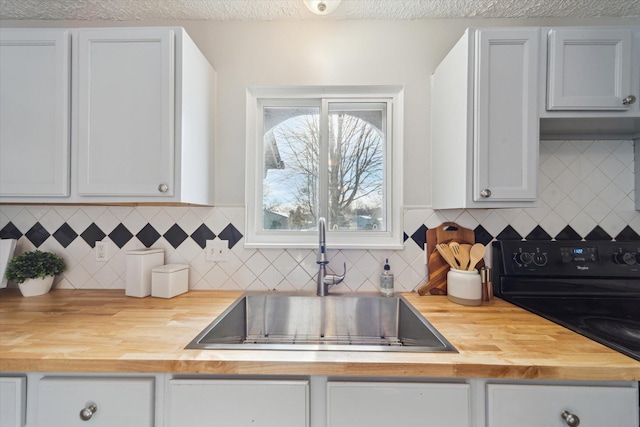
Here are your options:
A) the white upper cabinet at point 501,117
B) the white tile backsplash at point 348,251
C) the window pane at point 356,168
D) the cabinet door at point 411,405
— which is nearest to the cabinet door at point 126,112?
the white tile backsplash at point 348,251

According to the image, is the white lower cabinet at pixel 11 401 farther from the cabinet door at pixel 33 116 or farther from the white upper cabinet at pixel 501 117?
the white upper cabinet at pixel 501 117

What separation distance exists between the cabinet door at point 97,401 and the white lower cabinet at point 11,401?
0.05 meters

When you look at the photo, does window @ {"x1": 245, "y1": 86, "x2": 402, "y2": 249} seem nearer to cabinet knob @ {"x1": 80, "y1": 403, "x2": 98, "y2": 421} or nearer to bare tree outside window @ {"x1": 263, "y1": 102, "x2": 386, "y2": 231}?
bare tree outside window @ {"x1": 263, "y1": 102, "x2": 386, "y2": 231}

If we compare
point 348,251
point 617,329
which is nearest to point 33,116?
point 348,251

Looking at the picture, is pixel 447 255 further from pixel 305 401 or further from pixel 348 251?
pixel 305 401

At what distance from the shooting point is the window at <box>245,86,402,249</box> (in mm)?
1601

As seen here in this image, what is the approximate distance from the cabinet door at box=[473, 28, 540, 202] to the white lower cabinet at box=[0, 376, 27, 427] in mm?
Result: 1702

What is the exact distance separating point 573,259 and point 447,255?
642mm

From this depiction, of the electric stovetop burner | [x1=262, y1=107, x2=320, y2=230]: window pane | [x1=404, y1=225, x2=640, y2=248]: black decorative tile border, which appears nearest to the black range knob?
[x1=404, y1=225, x2=640, y2=248]: black decorative tile border

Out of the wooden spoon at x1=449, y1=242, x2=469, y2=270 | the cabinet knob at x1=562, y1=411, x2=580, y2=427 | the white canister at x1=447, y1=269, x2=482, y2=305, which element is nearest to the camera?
the cabinet knob at x1=562, y1=411, x2=580, y2=427

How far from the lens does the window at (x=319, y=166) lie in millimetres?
1601

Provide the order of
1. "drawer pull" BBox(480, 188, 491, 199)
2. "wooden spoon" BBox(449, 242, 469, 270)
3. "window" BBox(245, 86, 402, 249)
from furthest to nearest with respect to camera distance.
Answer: "window" BBox(245, 86, 402, 249)
"wooden spoon" BBox(449, 242, 469, 270)
"drawer pull" BBox(480, 188, 491, 199)

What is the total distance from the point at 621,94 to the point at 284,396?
1.77 metres

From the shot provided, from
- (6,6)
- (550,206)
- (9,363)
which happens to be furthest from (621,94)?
(6,6)
